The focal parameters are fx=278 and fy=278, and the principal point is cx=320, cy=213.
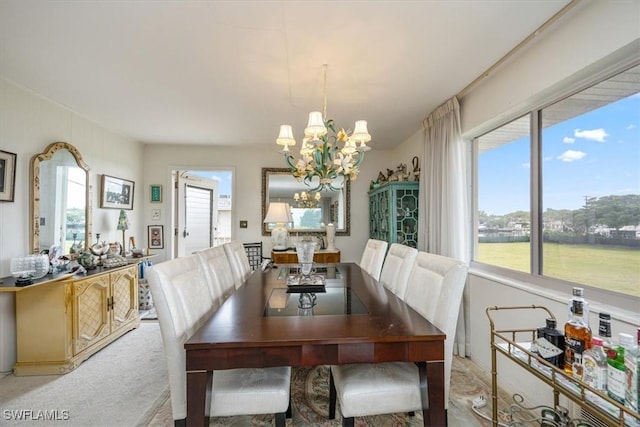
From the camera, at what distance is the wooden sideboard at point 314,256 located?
409cm

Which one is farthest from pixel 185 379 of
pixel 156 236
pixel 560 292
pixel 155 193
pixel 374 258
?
pixel 155 193

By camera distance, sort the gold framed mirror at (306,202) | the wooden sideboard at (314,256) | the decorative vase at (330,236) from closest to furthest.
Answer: the wooden sideboard at (314,256) < the decorative vase at (330,236) < the gold framed mirror at (306,202)

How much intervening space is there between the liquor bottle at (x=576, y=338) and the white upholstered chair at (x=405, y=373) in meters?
0.40

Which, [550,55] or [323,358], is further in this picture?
[550,55]

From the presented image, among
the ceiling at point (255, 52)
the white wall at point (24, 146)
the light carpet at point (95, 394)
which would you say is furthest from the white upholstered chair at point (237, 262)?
the white wall at point (24, 146)

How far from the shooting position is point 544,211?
1.92m

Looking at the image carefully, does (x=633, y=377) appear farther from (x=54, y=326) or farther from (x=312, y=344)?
(x=54, y=326)

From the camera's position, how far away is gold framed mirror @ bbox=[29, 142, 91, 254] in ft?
8.30

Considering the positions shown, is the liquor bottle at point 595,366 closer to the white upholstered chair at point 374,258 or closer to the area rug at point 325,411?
the area rug at point 325,411

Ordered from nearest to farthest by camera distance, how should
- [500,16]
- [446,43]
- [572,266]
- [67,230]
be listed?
[500,16] < [572,266] < [446,43] < [67,230]

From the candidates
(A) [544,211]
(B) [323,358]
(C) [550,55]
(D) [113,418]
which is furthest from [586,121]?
→ (D) [113,418]

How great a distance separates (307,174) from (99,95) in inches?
84.6

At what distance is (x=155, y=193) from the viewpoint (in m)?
4.40

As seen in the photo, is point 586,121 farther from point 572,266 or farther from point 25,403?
point 25,403
